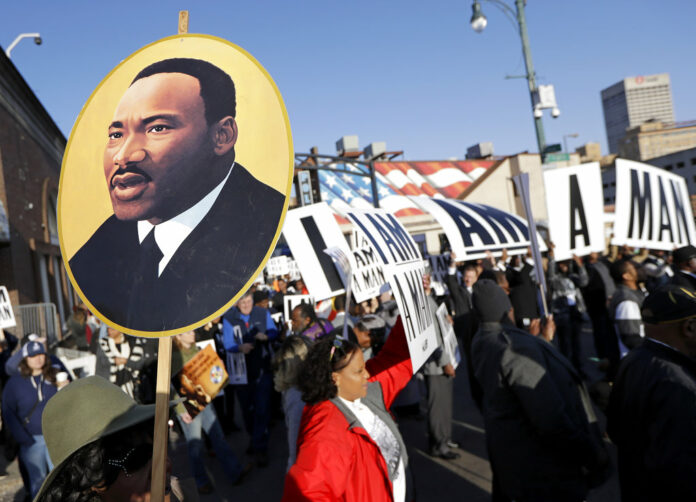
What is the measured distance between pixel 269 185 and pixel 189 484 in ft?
4.06

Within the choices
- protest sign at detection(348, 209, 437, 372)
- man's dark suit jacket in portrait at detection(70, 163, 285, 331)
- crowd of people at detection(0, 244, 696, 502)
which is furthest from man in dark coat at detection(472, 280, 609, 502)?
man's dark suit jacket in portrait at detection(70, 163, 285, 331)

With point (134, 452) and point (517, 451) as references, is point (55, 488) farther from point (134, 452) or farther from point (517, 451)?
point (517, 451)

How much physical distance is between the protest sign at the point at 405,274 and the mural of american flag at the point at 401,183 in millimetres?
24646

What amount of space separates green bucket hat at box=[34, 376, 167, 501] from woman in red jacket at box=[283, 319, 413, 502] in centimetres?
79

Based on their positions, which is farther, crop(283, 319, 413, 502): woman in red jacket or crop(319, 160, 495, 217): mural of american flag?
crop(319, 160, 495, 217): mural of american flag

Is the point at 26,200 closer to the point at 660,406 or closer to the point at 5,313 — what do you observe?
the point at 5,313

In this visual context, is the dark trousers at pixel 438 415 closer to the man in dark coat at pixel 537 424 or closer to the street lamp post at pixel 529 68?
the man in dark coat at pixel 537 424

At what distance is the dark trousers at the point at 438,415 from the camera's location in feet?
19.6

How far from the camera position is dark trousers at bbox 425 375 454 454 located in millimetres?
5969

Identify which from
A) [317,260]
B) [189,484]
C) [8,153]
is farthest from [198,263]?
[8,153]

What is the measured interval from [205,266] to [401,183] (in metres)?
33.4

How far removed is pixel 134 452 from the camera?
168 cm

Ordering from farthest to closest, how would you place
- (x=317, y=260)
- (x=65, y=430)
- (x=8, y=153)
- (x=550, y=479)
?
(x=8, y=153)
(x=317, y=260)
(x=550, y=479)
(x=65, y=430)

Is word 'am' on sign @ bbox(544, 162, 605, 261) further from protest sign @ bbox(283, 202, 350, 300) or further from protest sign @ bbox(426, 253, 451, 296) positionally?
protest sign @ bbox(426, 253, 451, 296)
